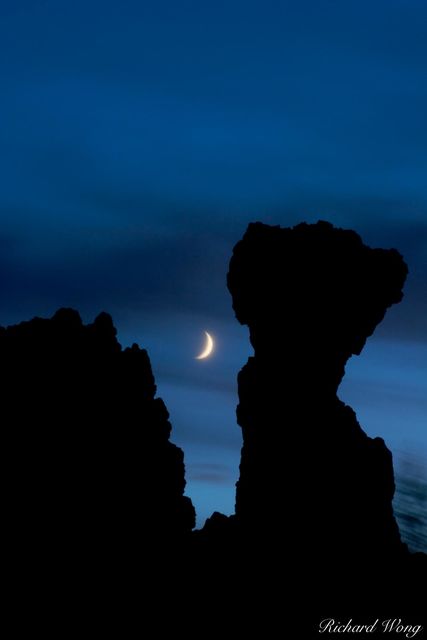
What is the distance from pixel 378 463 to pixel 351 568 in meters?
8.04

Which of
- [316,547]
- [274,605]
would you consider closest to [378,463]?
[316,547]

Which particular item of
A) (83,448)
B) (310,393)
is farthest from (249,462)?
(83,448)

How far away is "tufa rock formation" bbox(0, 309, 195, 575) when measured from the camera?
4194 centimetres

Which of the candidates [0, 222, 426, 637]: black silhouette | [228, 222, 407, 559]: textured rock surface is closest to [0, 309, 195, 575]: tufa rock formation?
[0, 222, 426, 637]: black silhouette

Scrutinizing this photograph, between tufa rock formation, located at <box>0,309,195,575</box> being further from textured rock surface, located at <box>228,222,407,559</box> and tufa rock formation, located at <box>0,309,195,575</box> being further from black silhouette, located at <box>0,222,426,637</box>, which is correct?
textured rock surface, located at <box>228,222,407,559</box>

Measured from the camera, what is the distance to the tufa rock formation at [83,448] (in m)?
41.9

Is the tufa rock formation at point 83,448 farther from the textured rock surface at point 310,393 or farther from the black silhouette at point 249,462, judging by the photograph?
the textured rock surface at point 310,393

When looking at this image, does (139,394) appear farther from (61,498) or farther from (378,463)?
(378,463)

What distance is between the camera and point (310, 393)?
53031 millimetres

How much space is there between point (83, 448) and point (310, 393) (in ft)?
62.8

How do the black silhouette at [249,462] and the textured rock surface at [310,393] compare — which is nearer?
the black silhouette at [249,462]

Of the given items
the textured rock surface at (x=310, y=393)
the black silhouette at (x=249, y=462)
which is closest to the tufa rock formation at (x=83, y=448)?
the black silhouette at (x=249, y=462)

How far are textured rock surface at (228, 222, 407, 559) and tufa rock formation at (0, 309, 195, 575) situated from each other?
7.91 metres

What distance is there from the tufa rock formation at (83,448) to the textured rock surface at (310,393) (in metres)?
7.91
